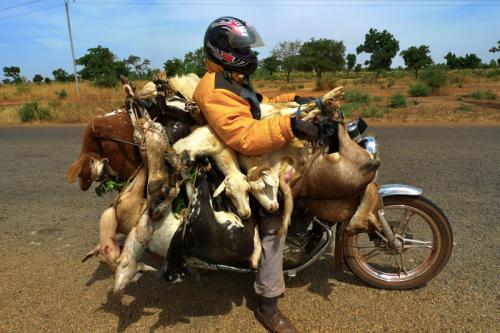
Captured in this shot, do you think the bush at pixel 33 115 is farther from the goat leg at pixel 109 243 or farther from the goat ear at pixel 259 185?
the goat ear at pixel 259 185

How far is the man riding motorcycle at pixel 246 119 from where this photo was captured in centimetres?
214

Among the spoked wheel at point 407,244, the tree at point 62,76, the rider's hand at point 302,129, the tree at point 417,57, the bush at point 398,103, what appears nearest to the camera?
the rider's hand at point 302,129

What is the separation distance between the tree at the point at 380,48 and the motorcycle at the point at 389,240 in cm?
4661

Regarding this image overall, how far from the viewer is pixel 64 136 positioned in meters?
10.4

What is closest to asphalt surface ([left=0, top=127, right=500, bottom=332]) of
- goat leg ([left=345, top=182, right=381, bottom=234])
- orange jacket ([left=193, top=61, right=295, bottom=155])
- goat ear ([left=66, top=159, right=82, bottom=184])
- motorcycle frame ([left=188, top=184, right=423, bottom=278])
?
motorcycle frame ([left=188, top=184, right=423, bottom=278])

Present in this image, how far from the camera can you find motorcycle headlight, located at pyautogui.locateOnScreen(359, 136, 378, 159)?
248 cm

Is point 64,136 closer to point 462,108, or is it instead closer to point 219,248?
point 219,248

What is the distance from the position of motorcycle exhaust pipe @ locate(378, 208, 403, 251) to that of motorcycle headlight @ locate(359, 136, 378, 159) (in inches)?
18.2

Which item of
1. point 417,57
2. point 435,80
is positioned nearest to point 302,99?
point 435,80

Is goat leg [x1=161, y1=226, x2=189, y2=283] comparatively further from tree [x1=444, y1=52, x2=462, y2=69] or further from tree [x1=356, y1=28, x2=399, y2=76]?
tree [x1=444, y1=52, x2=462, y2=69]

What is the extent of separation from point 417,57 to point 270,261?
48.4 meters

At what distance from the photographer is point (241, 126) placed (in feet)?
7.04

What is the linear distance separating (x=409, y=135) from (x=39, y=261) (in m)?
8.00

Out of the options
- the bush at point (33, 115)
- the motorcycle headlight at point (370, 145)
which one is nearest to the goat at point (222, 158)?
the motorcycle headlight at point (370, 145)
